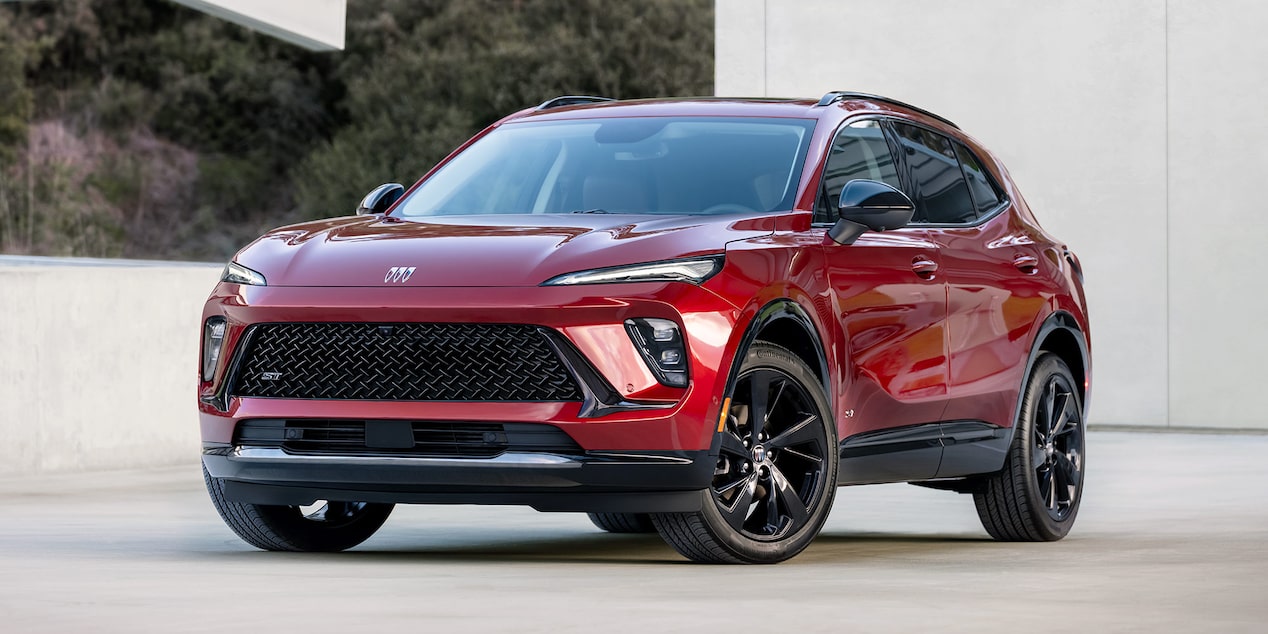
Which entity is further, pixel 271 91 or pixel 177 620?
Answer: pixel 271 91

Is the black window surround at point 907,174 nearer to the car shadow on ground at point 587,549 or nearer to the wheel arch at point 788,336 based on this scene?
the wheel arch at point 788,336

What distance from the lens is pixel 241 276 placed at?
26.6 feet

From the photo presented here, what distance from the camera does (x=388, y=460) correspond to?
7668 millimetres

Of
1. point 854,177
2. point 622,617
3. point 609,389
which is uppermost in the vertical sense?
point 854,177

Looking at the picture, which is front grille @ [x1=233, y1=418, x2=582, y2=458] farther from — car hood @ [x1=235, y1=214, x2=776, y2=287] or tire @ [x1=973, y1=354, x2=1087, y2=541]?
tire @ [x1=973, y1=354, x2=1087, y2=541]

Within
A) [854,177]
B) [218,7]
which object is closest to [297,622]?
[854,177]

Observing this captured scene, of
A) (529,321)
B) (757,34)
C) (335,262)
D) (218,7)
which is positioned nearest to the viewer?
(529,321)

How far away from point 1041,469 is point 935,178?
1434mm

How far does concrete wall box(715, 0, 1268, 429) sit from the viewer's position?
57.2 ft

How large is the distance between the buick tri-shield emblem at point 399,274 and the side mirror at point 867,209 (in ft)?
5.30

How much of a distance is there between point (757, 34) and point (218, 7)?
4593mm

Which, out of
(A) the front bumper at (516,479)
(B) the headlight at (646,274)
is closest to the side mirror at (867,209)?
(B) the headlight at (646,274)

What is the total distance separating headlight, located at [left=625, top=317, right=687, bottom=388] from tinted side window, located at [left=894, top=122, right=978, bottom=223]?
2.13 meters

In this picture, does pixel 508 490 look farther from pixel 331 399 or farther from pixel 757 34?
pixel 757 34
